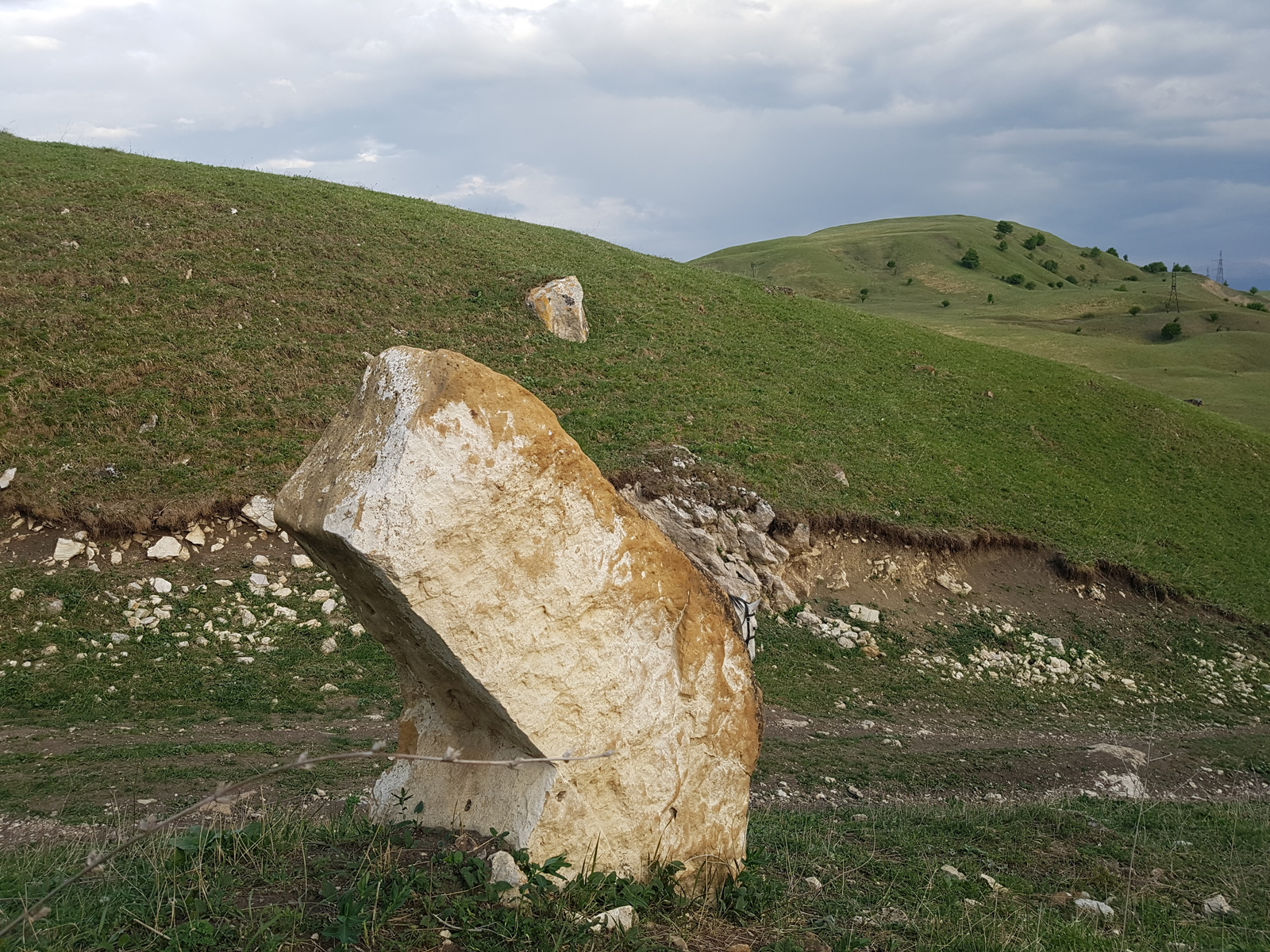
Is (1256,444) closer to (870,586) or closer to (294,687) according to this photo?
(870,586)

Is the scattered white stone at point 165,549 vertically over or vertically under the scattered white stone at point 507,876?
under

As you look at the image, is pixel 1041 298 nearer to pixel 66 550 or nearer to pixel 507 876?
pixel 66 550

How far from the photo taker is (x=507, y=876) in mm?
4805

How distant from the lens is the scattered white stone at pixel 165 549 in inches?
586

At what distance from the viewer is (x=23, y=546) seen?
1450 cm

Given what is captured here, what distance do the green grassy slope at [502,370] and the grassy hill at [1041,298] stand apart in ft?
56.5

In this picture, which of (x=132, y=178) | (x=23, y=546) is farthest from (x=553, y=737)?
(x=132, y=178)

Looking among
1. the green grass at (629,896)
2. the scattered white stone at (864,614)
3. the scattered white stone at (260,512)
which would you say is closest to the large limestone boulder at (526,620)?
the green grass at (629,896)

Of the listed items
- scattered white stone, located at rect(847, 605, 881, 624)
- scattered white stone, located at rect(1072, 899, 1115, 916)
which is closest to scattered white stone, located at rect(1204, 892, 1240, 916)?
scattered white stone, located at rect(1072, 899, 1115, 916)

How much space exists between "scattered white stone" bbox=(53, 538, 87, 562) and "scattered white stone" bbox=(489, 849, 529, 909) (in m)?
12.8

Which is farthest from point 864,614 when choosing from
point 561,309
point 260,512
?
point 561,309

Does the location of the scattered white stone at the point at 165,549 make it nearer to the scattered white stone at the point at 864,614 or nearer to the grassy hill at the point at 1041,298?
the scattered white stone at the point at 864,614

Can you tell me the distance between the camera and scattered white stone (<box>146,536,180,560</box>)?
586 inches

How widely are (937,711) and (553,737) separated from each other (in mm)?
12168
